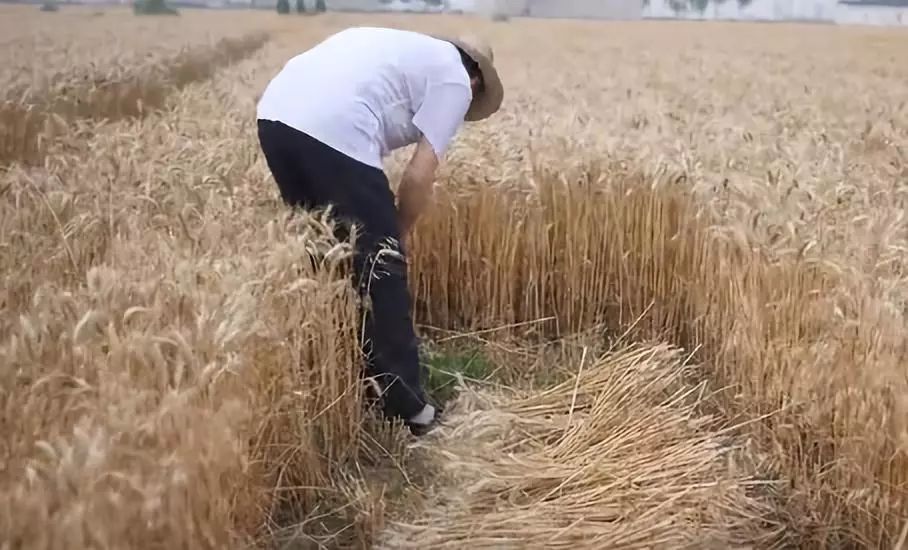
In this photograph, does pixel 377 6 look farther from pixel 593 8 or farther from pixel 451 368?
pixel 451 368

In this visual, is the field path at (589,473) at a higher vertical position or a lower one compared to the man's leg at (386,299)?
lower

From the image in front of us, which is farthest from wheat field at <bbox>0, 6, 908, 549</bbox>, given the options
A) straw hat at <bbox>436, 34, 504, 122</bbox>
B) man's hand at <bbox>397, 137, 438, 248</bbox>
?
straw hat at <bbox>436, 34, 504, 122</bbox>

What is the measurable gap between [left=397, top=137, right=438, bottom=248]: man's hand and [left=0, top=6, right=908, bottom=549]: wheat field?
18 centimetres

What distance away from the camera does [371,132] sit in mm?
1726

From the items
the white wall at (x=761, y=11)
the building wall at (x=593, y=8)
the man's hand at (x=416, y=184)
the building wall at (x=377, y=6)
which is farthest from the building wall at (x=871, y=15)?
the man's hand at (x=416, y=184)

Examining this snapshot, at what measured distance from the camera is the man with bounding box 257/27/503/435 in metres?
1.70

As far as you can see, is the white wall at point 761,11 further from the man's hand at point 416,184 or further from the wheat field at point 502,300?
the man's hand at point 416,184

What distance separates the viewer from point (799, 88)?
2.74m

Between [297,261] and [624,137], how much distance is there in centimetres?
138

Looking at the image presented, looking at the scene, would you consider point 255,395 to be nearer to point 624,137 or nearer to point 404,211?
point 404,211

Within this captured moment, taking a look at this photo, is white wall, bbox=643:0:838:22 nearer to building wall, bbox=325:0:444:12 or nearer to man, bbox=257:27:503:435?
building wall, bbox=325:0:444:12

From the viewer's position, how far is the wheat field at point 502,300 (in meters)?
1.12

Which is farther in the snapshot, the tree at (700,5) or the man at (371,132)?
the tree at (700,5)

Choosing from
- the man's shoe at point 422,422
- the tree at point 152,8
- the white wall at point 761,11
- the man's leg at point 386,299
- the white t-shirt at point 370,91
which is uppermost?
the white wall at point 761,11
